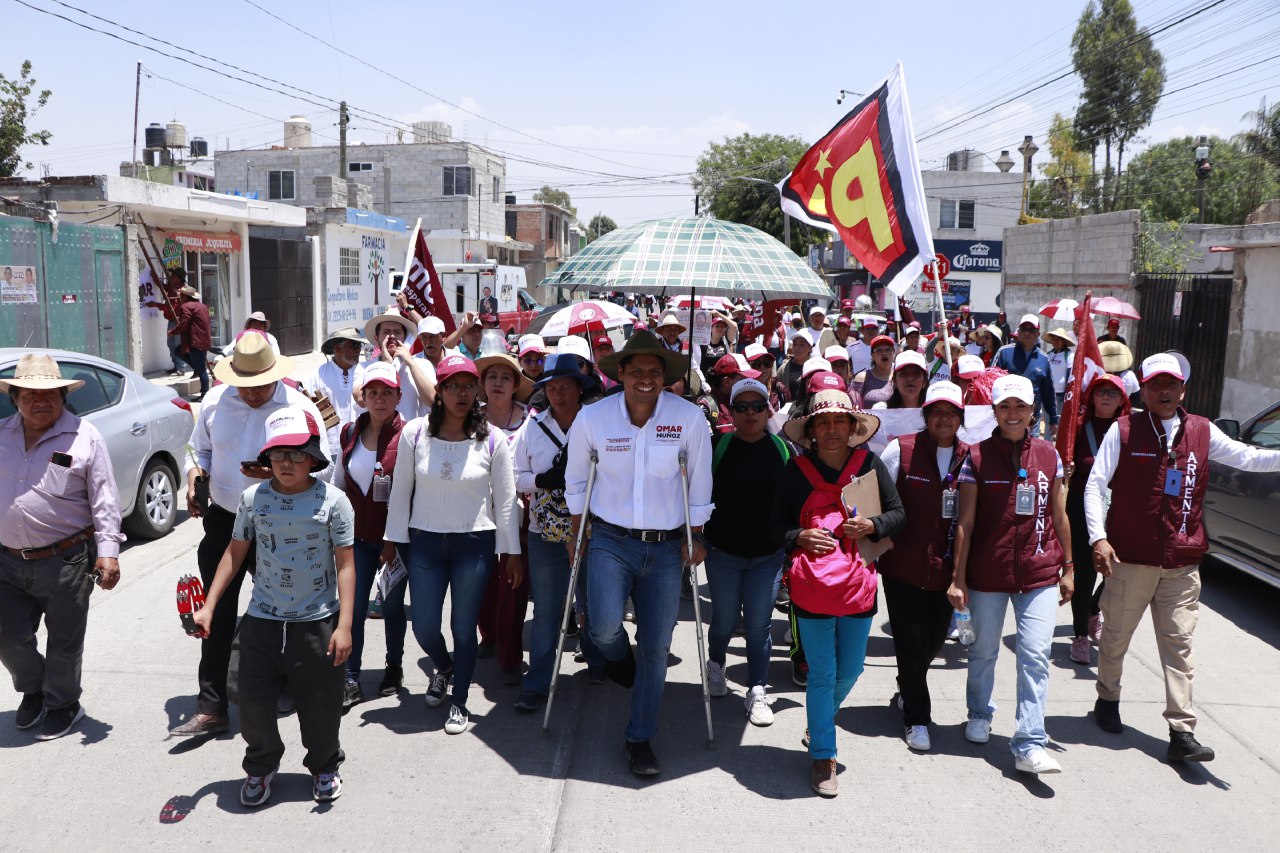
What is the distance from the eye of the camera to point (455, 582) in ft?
16.5

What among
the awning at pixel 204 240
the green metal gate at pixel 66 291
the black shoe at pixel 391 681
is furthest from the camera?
the awning at pixel 204 240

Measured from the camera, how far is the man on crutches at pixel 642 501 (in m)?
4.56

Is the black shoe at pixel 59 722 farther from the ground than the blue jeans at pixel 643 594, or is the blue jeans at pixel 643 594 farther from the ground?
the blue jeans at pixel 643 594

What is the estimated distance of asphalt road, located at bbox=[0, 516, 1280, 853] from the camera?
4039mm

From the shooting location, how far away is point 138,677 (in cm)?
557

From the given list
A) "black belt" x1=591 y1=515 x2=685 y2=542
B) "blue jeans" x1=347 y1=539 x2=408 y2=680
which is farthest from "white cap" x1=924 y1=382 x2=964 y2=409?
"blue jeans" x1=347 y1=539 x2=408 y2=680

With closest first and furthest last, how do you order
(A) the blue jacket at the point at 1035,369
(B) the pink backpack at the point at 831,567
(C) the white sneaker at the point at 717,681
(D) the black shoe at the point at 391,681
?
(B) the pink backpack at the point at 831,567, (D) the black shoe at the point at 391,681, (C) the white sneaker at the point at 717,681, (A) the blue jacket at the point at 1035,369

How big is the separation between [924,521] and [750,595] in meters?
0.95

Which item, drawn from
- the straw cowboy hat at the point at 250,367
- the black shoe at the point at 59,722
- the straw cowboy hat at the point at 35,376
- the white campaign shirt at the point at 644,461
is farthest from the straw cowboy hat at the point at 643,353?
the black shoe at the point at 59,722

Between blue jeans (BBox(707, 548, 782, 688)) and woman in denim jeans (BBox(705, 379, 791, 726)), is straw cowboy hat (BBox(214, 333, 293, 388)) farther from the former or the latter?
blue jeans (BBox(707, 548, 782, 688))

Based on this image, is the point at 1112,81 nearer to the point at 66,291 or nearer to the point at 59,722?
the point at 66,291

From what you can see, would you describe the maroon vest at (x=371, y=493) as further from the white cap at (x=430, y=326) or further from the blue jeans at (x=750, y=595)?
the white cap at (x=430, y=326)

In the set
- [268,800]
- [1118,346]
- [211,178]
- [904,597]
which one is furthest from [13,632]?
[211,178]

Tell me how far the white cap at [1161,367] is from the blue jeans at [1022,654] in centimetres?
113
